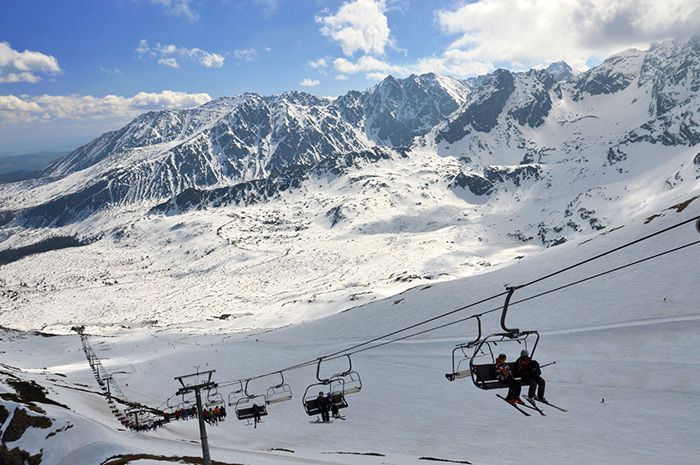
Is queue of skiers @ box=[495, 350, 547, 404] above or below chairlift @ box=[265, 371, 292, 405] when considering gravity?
above

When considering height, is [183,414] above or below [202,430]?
below

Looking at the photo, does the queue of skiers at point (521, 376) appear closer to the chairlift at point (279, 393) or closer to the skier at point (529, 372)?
the skier at point (529, 372)

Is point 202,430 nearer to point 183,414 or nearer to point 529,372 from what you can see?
point 183,414

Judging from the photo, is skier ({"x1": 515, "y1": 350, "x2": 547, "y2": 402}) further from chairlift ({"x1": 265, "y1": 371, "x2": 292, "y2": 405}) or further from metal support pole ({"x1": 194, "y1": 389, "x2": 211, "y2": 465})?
metal support pole ({"x1": 194, "y1": 389, "x2": 211, "y2": 465})

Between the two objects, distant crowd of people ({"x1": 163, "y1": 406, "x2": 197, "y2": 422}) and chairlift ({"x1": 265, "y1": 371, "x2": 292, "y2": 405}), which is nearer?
chairlift ({"x1": 265, "y1": 371, "x2": 292, "y2": 405})

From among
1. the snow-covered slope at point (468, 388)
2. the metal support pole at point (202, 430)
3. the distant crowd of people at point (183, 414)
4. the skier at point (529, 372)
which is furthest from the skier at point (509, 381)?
the distant crowd of people at point (183, 414)

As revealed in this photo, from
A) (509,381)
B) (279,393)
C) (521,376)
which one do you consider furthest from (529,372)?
(279,393)

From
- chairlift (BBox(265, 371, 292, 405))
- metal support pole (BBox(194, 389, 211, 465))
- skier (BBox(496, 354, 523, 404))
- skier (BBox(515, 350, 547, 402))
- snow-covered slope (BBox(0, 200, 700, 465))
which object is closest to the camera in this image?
skier (BBox(515, 350, 547, 402))

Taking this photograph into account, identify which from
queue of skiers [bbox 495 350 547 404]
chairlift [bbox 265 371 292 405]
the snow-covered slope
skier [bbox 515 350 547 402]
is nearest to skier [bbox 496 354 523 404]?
queue of skiers [bbox 495 350 547 404]

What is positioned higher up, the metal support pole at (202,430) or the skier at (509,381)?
the skier at (509,381)

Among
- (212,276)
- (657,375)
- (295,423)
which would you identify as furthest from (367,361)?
(212,276)

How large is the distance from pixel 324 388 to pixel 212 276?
154333 millimetres

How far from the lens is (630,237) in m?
71.4

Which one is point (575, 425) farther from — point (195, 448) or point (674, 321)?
point (195, 448)
